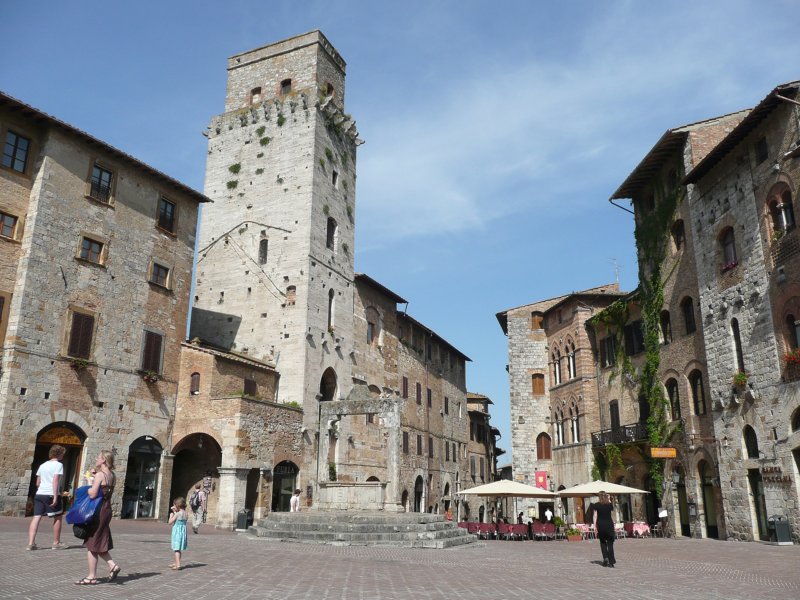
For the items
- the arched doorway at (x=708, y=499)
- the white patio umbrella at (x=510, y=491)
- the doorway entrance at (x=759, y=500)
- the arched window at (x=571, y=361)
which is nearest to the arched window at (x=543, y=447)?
the arched window at (x=571, y=361)

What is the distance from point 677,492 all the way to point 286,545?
1764 cm

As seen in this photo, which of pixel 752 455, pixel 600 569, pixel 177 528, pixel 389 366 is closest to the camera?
pixel 177 528

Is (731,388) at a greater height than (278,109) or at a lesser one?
lesser

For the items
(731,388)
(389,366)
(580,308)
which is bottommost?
(731,388)

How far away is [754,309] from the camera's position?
22688 mm

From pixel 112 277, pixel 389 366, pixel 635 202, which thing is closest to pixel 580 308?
pixel 635 202

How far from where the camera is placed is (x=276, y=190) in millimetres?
35344

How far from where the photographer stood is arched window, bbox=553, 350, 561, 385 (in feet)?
129

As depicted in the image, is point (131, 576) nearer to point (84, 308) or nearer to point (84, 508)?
point (84, 508)

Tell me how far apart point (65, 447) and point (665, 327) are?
24.0 meters

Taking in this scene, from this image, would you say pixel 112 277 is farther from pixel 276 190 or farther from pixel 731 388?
pixel 731 388

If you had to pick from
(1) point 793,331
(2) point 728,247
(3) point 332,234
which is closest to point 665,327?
(2) point 728,247

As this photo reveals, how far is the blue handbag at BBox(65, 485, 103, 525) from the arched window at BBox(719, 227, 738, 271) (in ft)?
73.1

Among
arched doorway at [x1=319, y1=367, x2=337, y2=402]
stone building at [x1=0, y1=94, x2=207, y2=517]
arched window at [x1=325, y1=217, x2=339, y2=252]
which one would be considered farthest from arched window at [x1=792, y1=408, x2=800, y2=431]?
arched window at [x1=325, y1=217, x2=339, y2=252]
